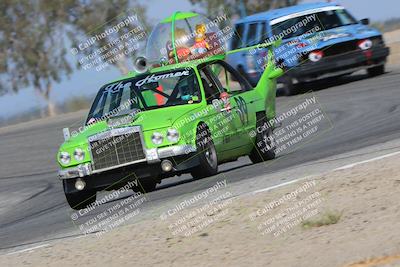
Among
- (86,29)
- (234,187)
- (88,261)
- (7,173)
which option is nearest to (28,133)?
(7,173)

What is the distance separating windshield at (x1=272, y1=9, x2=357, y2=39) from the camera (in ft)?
Result: 72.6

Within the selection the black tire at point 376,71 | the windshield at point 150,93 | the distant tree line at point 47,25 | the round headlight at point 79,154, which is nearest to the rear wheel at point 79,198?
the round headlight at point 79,154

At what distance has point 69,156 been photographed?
1177 cm

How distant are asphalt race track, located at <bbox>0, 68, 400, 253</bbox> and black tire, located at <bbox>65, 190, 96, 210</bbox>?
12 centimetres

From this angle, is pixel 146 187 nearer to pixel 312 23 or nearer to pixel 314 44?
pixel 314 44

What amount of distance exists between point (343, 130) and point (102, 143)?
5645mm

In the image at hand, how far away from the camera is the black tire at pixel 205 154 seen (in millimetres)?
11664

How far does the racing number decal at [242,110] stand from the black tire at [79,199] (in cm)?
215

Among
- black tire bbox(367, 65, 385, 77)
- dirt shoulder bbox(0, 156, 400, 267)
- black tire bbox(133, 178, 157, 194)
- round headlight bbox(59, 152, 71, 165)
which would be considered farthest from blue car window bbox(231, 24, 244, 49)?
dirt shoulder bbox(0, 156, 400, 267)

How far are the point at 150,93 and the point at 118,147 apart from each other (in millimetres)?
1181

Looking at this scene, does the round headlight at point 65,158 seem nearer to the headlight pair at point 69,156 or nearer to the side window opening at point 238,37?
the headlight pair at point 69,156

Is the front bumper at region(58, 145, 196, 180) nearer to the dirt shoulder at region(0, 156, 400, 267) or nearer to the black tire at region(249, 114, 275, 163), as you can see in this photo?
the dirt shoulder at region(0, 156, 400, 267)

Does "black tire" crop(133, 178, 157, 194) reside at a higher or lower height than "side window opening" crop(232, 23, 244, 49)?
lower

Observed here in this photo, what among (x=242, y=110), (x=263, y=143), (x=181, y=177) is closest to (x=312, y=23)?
(x=181, y=177)
